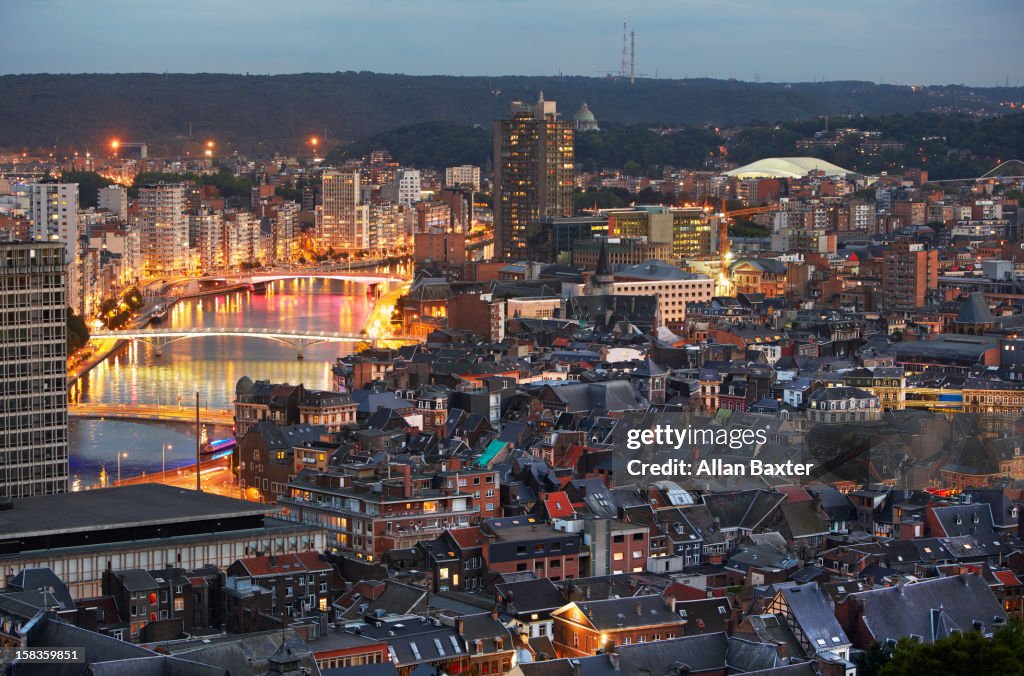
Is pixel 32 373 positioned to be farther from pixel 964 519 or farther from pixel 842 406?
pixel 842 406

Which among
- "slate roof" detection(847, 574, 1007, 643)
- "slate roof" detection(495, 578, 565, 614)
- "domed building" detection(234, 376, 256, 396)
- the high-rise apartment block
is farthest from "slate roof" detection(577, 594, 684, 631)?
the high-rise apartment block

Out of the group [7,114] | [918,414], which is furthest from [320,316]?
[7,114]

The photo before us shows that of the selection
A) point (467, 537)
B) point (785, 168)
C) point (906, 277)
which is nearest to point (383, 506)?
point (467, 537)

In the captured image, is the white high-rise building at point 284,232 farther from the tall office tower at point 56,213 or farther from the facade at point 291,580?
the facade at point 291,580

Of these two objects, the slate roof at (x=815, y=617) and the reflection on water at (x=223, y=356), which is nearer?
the slate roof at (x=815, y=617)

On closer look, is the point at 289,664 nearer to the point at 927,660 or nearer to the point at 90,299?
the point at 927,660

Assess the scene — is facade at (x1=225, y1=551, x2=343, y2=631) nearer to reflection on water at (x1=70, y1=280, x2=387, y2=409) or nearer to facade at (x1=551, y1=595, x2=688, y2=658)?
facade at (x1=551, y1=595, x2=688, y2=658)

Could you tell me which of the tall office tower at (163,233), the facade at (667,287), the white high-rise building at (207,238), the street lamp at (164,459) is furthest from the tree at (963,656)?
the white high-rise building at (207,238)
